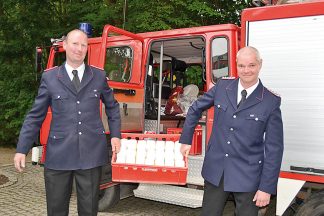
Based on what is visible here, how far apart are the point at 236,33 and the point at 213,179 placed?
2.38 meters

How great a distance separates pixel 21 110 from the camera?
11.4 metres

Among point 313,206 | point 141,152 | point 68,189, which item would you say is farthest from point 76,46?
point 313,206

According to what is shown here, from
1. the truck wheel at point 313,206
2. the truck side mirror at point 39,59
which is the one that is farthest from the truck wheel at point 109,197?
the truck wheel at point 313,206

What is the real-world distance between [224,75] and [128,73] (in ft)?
5.16

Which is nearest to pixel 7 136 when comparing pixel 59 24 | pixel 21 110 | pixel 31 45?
pixel 21 110

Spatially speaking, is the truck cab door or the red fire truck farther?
the truck cab door

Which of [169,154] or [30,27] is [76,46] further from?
[30,27]

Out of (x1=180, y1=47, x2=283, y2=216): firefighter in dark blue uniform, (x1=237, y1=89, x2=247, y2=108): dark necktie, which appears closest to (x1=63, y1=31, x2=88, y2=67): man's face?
(x1=180, y1=47, x2=283, y2=216): firefighter in dark blue uniform

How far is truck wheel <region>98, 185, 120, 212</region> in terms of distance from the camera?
5594 mm

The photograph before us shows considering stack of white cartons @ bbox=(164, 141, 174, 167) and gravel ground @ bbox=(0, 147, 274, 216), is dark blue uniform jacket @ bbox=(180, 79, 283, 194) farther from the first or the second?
→ gravel ground @ bbox=(0, 147, 274, 216)

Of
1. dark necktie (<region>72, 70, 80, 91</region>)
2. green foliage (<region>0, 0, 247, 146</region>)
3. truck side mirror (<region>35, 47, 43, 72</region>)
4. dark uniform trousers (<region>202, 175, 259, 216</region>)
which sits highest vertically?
green foliage (<region>0, 0, 247, 146</region>)

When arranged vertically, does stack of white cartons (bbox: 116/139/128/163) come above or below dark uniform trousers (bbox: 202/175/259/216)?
above

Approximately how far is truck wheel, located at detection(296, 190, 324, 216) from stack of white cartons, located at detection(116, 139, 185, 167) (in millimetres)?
1347

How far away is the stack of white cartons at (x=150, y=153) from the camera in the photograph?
14.9 feet
